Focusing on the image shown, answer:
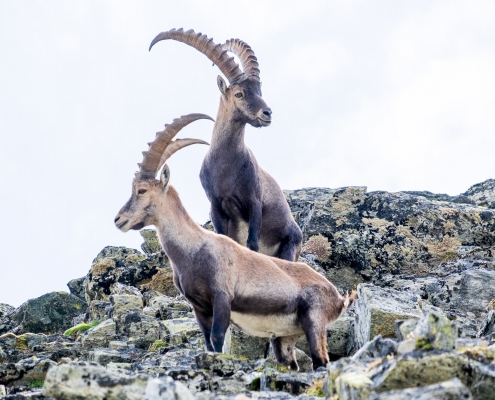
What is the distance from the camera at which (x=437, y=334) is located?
645 centimetres

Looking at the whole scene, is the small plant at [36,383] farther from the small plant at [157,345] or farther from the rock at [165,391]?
the rock at [165,391]

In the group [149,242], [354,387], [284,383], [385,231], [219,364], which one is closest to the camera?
[354,387]

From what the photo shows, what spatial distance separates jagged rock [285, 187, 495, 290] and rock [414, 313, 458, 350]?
976 cm

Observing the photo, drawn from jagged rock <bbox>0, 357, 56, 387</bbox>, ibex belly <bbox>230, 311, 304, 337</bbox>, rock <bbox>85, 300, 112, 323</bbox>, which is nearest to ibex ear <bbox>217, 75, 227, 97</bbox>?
ibex belly <bbox>230, 311, 304, 337</bbox>

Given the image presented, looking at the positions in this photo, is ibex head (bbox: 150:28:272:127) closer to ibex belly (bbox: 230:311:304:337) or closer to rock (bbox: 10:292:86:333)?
ibex belly (bbox: 230:311:304:337)

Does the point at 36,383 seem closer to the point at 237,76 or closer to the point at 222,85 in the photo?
the point at 222,85

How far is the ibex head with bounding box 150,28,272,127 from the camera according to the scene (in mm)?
13234

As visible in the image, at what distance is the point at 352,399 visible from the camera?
5754mm

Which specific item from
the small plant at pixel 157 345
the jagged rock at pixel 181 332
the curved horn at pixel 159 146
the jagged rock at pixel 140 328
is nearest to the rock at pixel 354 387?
the curved horn at pixel 159 146

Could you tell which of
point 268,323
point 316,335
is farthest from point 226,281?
point 316,335

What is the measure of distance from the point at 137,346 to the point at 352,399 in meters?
8.45

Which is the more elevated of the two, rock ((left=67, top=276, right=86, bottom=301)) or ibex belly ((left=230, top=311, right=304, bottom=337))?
rock ((left=67, top=276, right=86, bottom=301))

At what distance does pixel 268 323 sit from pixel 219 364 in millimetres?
1788

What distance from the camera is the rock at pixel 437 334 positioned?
6430 millimetres
